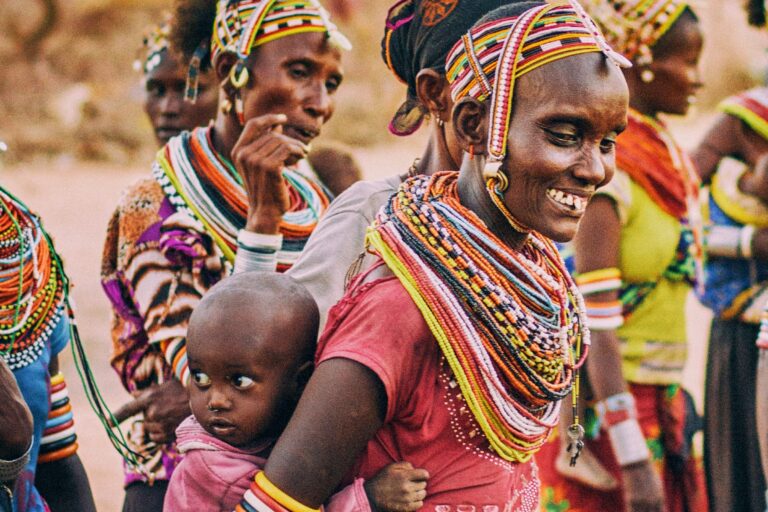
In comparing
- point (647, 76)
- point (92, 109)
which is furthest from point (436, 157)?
point (92, 109)

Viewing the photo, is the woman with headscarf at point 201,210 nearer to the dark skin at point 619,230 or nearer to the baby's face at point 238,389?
the dark skin at point 619,230

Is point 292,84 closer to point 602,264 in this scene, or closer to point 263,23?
point 263,23

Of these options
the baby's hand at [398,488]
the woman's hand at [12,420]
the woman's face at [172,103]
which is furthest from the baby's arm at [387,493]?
the woman's face at [172,103]

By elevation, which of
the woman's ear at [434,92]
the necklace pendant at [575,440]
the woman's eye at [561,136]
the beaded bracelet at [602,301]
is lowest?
the beaded bracelet at [602,301]

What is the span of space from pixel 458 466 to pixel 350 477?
0.22m

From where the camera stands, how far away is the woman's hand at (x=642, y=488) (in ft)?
14.0

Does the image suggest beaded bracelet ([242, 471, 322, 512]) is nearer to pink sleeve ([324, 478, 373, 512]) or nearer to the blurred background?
pink sleeve ([324, 478, 373, 512])

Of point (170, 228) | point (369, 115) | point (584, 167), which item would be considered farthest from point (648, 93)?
point (369, 115)

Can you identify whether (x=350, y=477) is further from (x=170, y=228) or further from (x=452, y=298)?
(x=170, y=228)

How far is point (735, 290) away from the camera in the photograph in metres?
5.44

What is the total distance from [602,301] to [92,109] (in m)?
14.3

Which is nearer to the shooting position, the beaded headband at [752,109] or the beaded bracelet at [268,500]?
the beaded bracelet at [268,500]

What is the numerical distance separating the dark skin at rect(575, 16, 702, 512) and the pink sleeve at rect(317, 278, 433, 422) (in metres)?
2.24

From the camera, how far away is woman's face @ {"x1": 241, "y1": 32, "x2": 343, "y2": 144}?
392 centimetres
